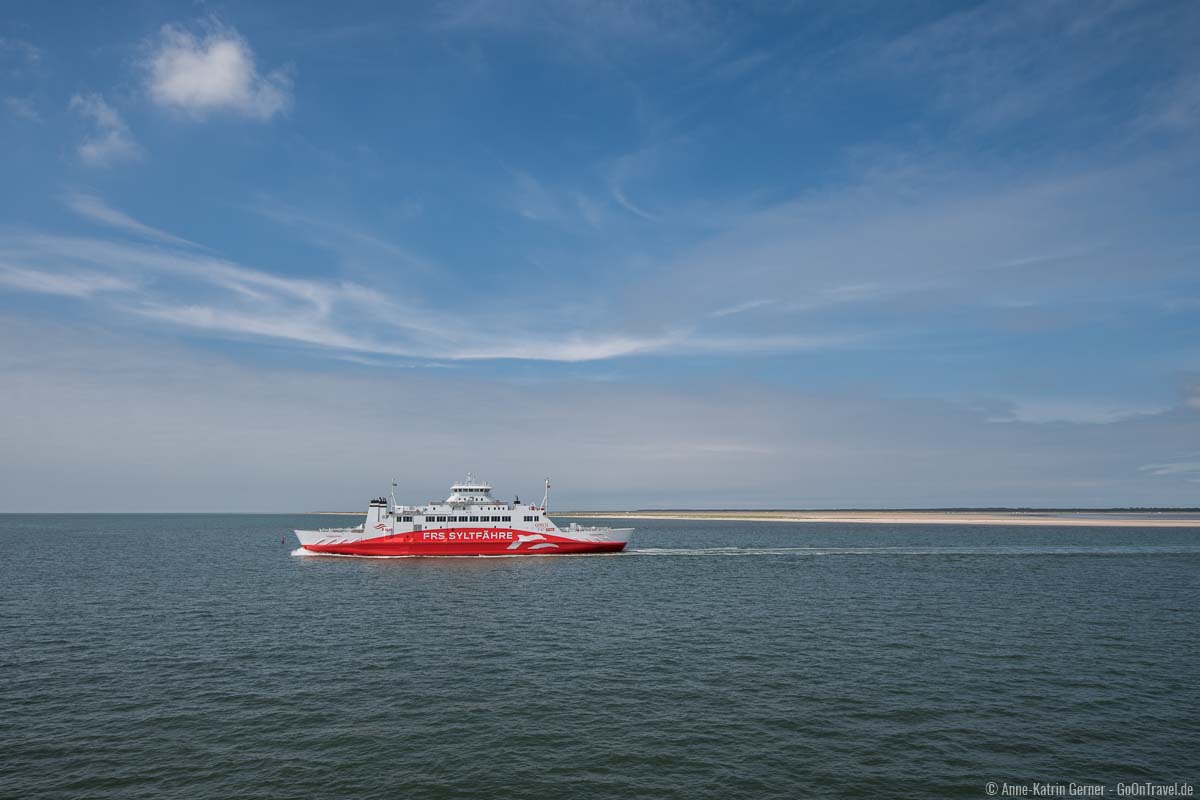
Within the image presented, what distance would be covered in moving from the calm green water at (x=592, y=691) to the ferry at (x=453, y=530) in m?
22.6

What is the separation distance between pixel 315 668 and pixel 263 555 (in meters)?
75.0

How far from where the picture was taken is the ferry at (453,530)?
7625cm

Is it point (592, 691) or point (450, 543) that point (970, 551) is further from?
point (592, 691)

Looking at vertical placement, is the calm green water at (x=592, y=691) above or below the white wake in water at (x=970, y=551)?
above

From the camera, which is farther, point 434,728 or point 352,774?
point 434,728

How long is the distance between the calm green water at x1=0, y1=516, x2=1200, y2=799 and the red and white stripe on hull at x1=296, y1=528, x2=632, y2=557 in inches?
886

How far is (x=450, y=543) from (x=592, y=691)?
5415 cm

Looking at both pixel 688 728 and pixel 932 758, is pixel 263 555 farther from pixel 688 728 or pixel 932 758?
pixel 932 758

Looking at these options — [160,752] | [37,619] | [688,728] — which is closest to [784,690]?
[688,728]

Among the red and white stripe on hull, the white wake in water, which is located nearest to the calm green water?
the red and white stripe on hull

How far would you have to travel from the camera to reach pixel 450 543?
76.2 meters

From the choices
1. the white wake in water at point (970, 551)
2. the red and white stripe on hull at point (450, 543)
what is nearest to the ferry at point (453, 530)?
the red and white stripe on hull at point (450, 543)

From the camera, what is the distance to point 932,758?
1864 centimetres

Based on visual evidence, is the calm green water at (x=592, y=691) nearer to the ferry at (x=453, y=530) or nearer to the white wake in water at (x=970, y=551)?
the ferry at (x=453, y=530)
